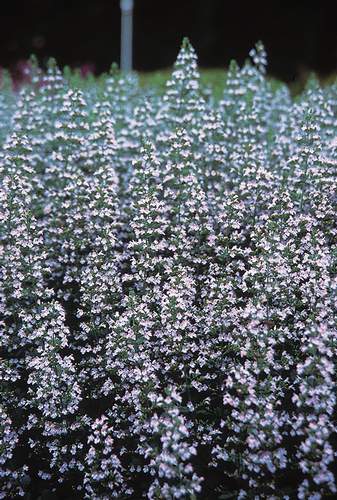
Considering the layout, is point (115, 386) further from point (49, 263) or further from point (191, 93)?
point (191, 93)

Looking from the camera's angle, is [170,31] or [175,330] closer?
[175,330]

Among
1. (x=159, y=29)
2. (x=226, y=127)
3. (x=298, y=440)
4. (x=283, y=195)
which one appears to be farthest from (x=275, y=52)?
(x=298, y=440)

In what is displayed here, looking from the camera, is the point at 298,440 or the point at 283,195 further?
the point at 283,195

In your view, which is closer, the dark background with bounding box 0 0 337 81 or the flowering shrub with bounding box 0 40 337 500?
the flowering shrub with bounding box 0 40 337 500

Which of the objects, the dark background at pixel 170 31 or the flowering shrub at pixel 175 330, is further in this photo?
the dark background at pixel 170 31
